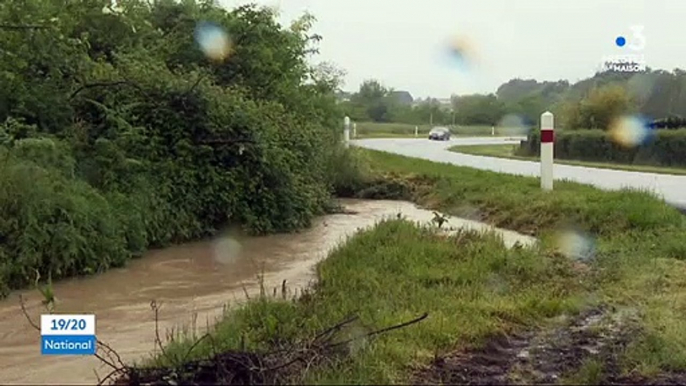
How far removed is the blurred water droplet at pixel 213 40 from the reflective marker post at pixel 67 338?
33.1ft

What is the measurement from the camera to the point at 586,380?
4527mm

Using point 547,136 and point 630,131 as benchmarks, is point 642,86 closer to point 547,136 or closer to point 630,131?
point 630,131

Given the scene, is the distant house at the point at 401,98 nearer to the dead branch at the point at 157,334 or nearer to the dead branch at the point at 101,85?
the dead branch at the point at 101,85

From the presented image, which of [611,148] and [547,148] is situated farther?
[611,148]

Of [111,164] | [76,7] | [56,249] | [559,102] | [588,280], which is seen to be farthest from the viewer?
[559,102]

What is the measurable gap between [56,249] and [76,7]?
19.4ft

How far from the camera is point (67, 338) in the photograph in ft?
17.9

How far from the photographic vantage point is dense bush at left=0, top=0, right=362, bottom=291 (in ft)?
30.5

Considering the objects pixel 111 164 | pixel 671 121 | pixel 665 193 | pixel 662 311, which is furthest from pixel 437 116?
pixel 662 311

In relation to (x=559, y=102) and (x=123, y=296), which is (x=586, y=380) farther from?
(x=559, y=102)

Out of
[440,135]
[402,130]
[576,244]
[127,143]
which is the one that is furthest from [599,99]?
[402,130]

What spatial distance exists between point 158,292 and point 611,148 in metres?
22.3

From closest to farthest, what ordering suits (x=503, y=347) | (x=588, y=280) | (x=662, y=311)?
1. (x=503, y=347)
2. (x=662, y=311)
3. (x=588, y=280)

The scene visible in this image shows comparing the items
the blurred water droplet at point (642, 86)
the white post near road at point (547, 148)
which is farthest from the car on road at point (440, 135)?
the white post near road at point (547, 148)
